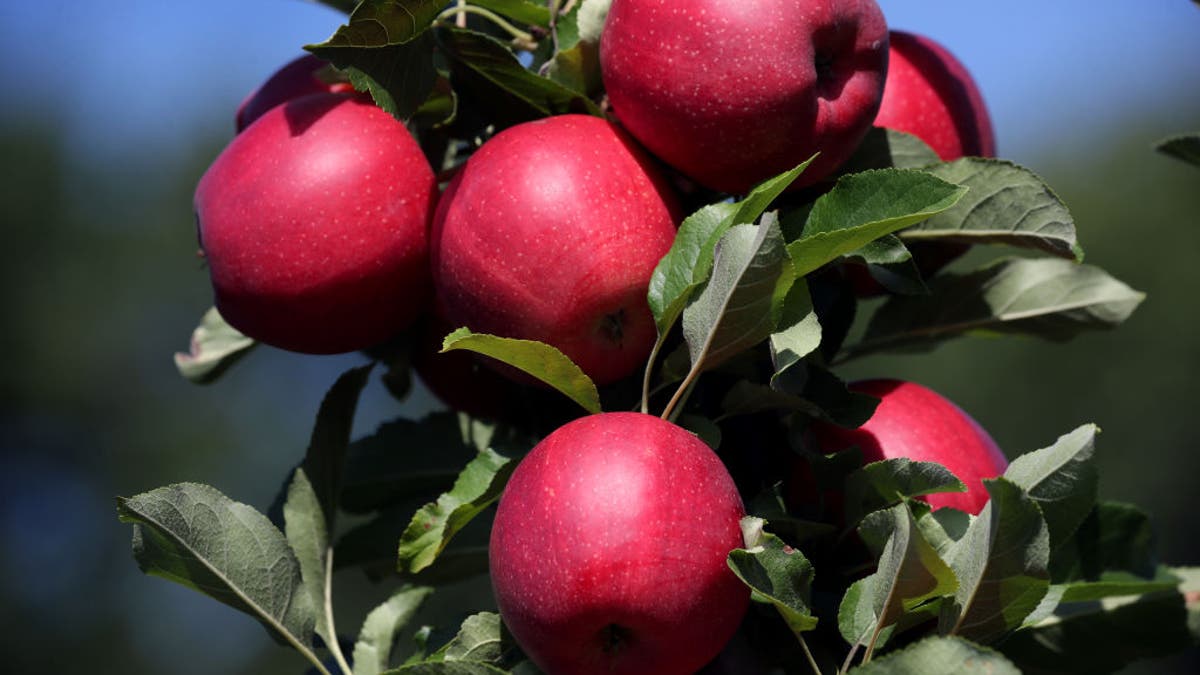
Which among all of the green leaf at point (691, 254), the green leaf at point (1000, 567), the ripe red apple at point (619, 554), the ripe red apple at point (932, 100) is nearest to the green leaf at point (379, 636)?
the ripe red apple at point (619, 554)

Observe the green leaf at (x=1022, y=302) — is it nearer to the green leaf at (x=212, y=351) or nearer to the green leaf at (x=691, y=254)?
the green leaf at (x=691, y=254)

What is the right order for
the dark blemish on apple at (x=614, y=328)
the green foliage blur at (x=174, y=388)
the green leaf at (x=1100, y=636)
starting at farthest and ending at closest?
the green foliage blur at (x=174, y=388) → the green leaf at (x=1100, y=636) → the dark blemish on apple at (x=614, y=328)

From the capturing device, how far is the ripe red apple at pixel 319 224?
0.92m

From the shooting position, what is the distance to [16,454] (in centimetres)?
1162

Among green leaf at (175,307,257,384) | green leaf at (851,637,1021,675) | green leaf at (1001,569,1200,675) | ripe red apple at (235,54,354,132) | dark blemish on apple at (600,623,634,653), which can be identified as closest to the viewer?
Result: green leaf at (851,637,1021,675)

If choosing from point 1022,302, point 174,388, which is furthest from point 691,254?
point 174,388

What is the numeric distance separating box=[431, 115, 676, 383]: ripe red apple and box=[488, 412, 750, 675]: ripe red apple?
0.10 m

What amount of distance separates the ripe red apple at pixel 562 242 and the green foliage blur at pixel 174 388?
8052 millimetres

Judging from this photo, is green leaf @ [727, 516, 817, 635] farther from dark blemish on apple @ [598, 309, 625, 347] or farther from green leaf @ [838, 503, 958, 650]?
dark blemish on apple @ [598, 309, 625, 347]

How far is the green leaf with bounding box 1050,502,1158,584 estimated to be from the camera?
0.96 meters

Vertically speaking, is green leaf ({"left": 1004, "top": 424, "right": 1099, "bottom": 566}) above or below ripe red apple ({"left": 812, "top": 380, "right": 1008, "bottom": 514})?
above

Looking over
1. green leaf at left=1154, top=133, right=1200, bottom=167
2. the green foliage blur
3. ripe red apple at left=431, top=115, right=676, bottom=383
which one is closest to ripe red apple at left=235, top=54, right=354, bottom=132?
ripe red apple at left=431, top=115, right=676, bottom=383

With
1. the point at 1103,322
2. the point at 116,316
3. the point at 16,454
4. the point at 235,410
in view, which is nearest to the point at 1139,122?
the point at 235,410

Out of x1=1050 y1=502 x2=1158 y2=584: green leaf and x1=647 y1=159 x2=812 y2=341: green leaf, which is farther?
x1=1050 y1=502 x2=1158 y2=584: green leaf
